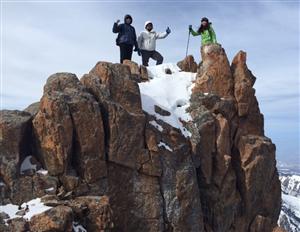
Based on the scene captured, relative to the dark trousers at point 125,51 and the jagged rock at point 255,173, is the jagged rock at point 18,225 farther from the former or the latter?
the dark trousers at point 125,51

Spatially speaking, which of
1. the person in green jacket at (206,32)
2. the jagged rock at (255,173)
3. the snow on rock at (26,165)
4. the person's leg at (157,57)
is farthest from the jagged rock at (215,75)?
the snow on rock at (26,165)

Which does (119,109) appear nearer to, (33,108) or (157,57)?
(33,108)

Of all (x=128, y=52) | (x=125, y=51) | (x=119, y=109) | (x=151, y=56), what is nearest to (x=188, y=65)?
(x=151, y=56)

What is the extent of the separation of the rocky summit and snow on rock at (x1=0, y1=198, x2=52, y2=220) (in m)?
0.06

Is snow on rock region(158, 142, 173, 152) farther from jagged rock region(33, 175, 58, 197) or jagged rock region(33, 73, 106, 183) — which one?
jagged rock region(33, 175, 58, 197)

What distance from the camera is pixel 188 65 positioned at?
1529 inches

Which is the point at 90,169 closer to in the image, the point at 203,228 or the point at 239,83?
the point at 203,228

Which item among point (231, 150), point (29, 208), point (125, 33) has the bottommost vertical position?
point (29, 208)

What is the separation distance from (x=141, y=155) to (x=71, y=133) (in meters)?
4.84

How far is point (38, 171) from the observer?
85.1 ft

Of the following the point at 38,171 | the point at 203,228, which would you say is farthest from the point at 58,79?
the point at 203,228

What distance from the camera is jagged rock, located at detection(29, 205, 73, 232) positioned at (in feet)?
70.7

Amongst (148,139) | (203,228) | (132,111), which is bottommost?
(203,228)

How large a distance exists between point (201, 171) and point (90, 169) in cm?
879
